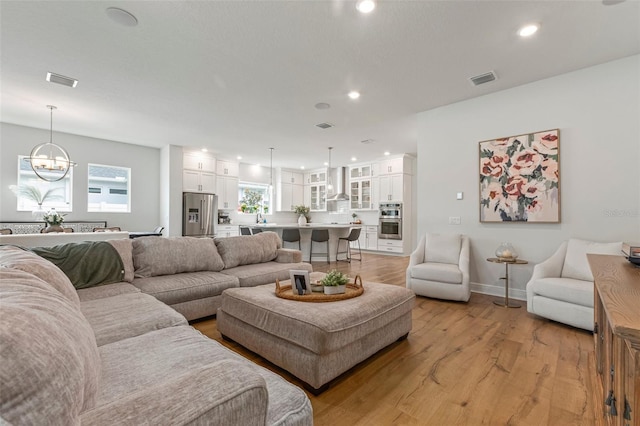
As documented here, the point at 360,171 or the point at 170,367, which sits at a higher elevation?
the point at 360,171

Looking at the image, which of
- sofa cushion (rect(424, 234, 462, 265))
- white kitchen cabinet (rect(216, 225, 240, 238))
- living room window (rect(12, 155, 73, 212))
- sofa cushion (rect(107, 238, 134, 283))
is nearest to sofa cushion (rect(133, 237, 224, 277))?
sofa cushion (rect(107, 238, 134, 283))

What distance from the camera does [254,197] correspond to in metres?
9.68

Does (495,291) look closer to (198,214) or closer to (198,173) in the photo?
(198,214)

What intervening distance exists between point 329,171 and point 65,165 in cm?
638

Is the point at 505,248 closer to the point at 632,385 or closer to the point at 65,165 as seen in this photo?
the point at 632,385

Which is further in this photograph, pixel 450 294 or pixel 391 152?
pixel 391 152

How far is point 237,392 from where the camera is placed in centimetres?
81

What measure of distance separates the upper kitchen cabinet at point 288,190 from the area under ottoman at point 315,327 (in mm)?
7519

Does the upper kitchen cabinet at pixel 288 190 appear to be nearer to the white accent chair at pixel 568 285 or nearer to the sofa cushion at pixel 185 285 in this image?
the sofa cushion at pixel 185 285

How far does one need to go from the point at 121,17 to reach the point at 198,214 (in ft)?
17.3

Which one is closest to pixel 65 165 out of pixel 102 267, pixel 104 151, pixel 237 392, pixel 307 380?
pixel 104 151

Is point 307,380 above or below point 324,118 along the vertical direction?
below

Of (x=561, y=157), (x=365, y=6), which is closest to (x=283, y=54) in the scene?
(x=365, y=6)

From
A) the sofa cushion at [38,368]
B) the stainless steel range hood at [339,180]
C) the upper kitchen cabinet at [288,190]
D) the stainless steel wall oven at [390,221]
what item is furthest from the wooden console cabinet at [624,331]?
the upper kitchen cabinet at [288,190]
